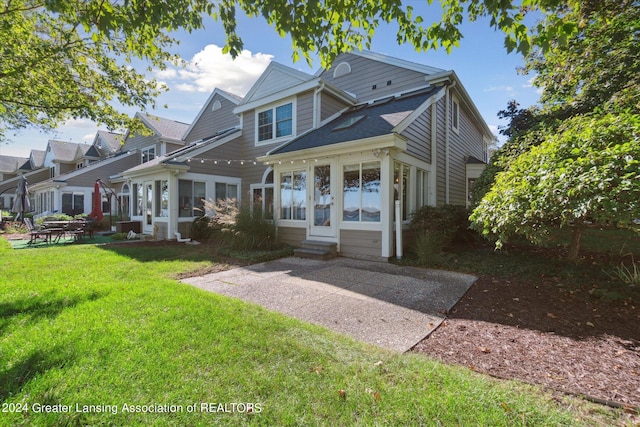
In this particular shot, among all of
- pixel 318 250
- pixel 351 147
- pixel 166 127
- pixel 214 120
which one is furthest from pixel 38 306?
pixel 166 127

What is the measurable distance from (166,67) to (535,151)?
1004cm

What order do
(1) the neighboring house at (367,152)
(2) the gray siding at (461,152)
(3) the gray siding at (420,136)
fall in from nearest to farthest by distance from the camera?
(1) the neighboring house at (367,152)
(3) the gray siding at (420,136)
(2) the gray siding at (461,152)

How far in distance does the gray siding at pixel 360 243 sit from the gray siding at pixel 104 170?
1945 centimetres

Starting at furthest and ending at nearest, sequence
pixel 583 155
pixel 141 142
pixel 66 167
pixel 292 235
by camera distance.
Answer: pixel 66 167 < pixel 141 142 < pixel 292 235 < pixel 583 155

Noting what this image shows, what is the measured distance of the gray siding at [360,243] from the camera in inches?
Answer: 290

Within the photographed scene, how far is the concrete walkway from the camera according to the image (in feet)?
11.2

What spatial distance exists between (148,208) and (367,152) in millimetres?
10596

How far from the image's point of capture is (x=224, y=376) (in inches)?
88.5

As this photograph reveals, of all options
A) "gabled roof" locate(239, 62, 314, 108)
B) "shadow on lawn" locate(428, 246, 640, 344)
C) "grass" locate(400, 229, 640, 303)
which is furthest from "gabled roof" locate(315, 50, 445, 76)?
"shadow on lawn" locate(428, 246, 640, 344)

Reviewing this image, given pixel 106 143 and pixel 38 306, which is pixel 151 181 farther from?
pixel 106 143

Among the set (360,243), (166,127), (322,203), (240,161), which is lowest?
(360,243)

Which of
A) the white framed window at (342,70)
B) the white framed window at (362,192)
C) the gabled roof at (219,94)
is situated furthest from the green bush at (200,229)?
the white framed window at (342,70)

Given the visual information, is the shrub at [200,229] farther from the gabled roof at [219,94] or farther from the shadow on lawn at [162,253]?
the gabled roof at [219,94]

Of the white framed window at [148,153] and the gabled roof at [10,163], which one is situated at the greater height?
the gabled roof at [10,163]
